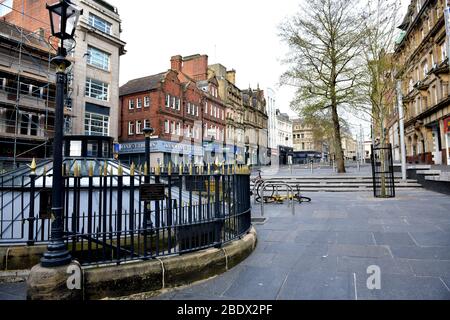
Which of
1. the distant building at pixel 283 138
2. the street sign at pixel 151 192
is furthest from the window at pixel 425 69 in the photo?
the distant building at pixel 283 138

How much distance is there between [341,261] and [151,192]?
10.4 feet

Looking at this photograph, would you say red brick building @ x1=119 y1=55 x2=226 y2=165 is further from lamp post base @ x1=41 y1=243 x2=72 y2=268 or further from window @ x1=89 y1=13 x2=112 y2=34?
lamp post base @ x1=41 y1=243 x2=72 y2=268

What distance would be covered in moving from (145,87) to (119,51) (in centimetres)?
541

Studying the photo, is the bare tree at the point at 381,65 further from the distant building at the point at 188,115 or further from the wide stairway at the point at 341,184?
the distant building at the point at 188,115

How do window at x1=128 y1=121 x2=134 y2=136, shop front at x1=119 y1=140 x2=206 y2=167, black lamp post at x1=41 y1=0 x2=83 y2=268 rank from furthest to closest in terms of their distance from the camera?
window at x1=128 y1=121 x2=134 y2=136 → shop front at x1=119 y1=140 x2=206 y2=167 → black lamp post at x1=41 y1=0 x2=83 y2=268

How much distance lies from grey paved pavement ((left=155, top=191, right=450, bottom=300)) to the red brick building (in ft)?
74.5

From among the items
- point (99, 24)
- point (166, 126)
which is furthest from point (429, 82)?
point (99, 24)

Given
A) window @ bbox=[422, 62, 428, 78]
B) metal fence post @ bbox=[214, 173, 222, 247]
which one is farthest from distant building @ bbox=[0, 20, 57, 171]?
window @ bbox=[422, 62, 428, 78]

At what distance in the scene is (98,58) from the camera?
91.6ft

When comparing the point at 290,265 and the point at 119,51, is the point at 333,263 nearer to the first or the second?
the point at 290,265

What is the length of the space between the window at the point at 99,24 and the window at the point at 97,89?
5.32 m

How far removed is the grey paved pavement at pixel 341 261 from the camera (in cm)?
351

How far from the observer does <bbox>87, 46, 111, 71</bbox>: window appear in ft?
88.7

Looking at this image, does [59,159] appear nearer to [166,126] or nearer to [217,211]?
[217,211]
